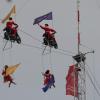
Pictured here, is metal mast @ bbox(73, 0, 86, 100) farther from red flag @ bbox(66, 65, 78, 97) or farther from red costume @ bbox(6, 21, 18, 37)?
red costume @ bbox(6, 21, 18, 37)

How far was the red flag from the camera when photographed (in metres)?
4.73

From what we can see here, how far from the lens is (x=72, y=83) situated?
15.5 ft

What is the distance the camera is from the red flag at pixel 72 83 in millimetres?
4734

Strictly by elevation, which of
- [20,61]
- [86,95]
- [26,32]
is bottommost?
[86,95]

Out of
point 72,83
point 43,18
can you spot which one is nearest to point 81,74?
point 72,83

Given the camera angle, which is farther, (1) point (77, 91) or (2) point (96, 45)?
(2) point (96, 45)

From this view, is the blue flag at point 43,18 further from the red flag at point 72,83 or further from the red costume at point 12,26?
the red flag at point 72,83

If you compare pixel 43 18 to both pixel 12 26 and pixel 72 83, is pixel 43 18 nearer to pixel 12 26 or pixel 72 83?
pixel 12 26

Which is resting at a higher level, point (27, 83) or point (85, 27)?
point (85, 27)

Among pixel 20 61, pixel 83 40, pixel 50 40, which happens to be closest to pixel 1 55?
pixel 20 61

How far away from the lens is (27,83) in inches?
197

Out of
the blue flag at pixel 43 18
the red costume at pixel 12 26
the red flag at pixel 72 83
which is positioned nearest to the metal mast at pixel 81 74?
the red flag at pixel 72 83

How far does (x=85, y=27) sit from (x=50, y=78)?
0.69 metres

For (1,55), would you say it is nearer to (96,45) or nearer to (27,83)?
(27,83)
